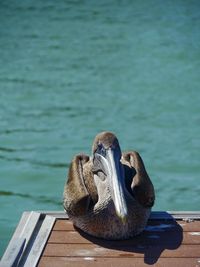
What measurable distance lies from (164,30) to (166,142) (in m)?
6.39

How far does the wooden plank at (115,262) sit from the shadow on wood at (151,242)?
34 mm

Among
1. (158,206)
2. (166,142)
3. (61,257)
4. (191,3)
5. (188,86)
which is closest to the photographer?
(61,257)

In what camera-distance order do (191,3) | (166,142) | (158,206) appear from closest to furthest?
(158,206)
(166,142)
(191,3)

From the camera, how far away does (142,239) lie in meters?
4.93

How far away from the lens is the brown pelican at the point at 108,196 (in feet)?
15.7

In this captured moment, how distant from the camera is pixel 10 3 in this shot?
725 inches

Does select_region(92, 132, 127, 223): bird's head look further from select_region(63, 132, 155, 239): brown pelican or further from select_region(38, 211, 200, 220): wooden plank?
select_region(38, 211, 200, 220): wooden plank

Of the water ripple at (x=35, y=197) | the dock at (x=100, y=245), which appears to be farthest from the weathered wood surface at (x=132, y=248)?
the water ripple at (x=35, y=197)

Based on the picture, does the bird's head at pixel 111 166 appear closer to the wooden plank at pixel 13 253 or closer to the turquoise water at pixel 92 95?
the wooden plank at pixel 13 253

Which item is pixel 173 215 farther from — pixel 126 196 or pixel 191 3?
pixel 191 3

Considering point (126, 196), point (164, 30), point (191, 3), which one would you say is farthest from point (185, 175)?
point (191, 3)

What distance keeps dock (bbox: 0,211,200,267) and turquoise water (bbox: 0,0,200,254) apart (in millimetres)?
1842

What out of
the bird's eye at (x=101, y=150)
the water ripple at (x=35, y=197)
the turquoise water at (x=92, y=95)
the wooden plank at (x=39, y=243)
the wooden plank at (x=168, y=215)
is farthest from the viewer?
the turquoise water at (x=92, y=95)

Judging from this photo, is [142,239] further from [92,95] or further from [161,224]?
[92,95]
